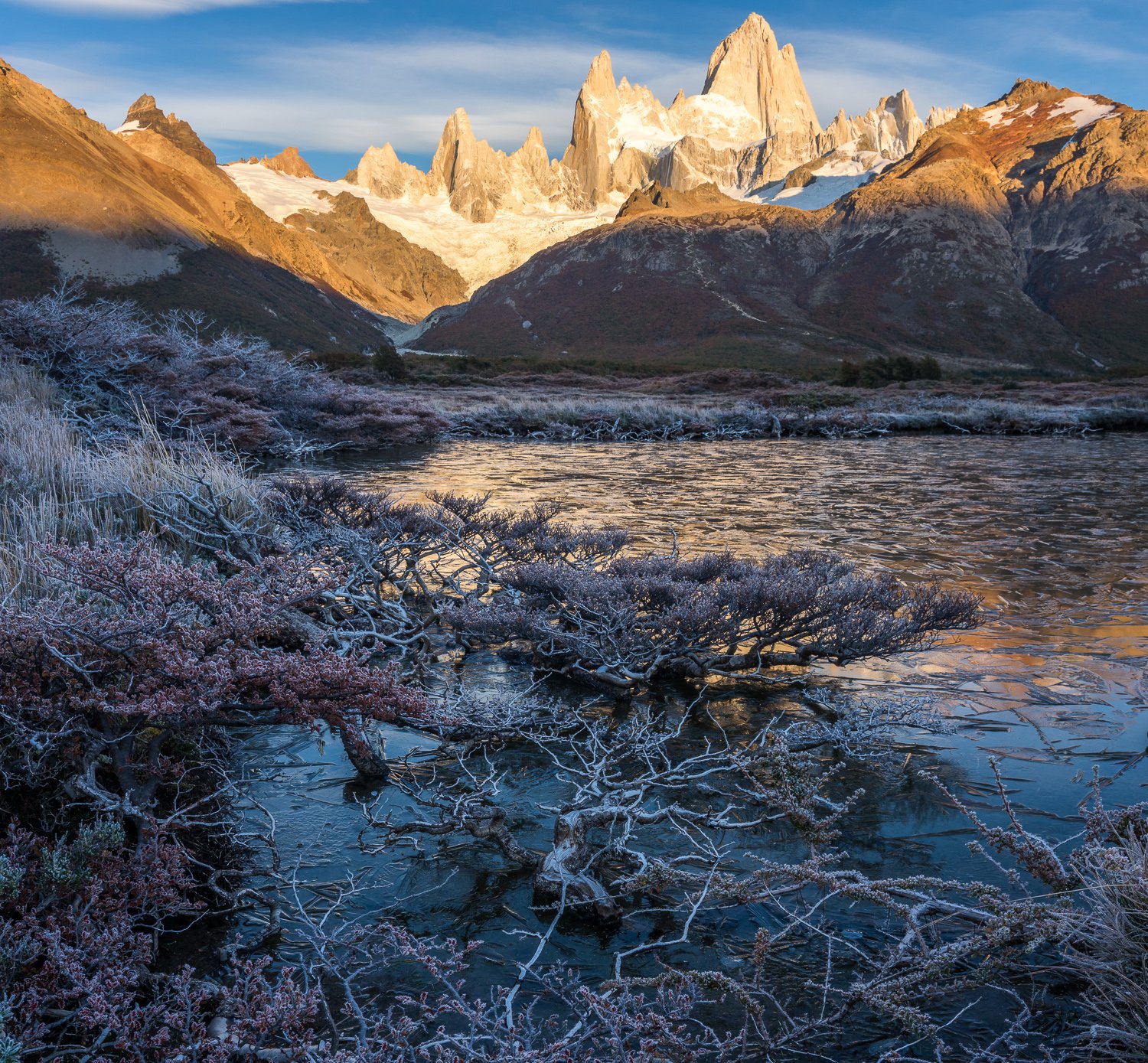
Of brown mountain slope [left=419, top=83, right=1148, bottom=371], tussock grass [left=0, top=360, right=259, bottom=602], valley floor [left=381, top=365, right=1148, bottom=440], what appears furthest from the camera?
brown mountain slope [left=419, top=83, right=1148, bottom=371]

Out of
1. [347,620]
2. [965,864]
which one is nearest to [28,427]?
[347,620]

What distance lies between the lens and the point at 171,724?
315cm

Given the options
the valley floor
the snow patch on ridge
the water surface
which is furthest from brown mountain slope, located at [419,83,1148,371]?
the water surface

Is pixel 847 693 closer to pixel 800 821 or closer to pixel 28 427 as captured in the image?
pixel 800 821

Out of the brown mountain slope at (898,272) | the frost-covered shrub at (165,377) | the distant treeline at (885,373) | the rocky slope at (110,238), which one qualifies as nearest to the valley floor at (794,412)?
the distant treeline at (885,373)

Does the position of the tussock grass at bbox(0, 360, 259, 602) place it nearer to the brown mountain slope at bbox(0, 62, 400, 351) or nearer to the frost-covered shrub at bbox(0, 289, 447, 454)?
the frost-covered shrub at bbox(0, 289, 447, 454)

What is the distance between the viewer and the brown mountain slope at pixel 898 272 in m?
88.1

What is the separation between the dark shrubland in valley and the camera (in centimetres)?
247

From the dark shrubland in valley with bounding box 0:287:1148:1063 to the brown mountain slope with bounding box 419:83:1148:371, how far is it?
249 feet

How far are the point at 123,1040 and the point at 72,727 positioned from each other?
3.90ft

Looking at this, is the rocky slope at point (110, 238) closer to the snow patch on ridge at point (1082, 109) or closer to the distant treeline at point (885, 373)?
the distant treeline at point (885, 373)

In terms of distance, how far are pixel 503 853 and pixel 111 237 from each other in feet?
364

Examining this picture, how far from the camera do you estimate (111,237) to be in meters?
95.8

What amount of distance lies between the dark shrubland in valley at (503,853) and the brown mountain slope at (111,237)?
84.0 meters
